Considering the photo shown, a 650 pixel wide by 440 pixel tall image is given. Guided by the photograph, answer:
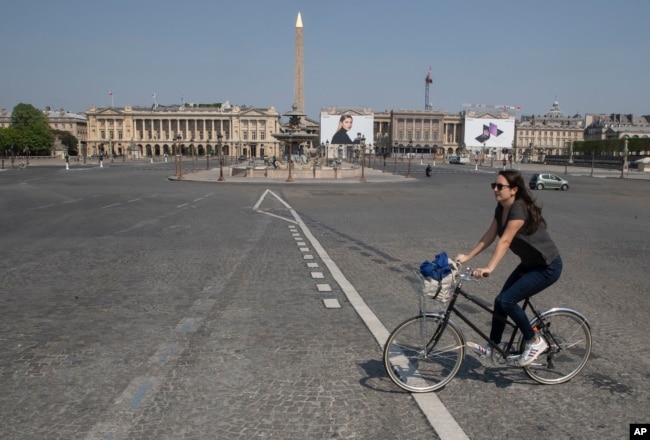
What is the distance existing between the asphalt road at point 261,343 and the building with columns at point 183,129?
161 m

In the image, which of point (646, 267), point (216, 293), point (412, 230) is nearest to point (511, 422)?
point (216, 293)

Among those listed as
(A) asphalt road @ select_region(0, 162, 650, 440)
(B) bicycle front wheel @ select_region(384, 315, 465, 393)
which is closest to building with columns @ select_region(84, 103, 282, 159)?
(A) asphalt road @ select_region(0, 162, 650, 440)

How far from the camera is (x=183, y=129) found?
572ft

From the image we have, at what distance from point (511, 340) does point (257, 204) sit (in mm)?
19811

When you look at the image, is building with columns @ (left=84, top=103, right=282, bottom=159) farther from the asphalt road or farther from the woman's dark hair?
the woman's dark hair

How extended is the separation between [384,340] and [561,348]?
5.70 feet

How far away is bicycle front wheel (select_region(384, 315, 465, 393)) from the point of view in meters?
4.61

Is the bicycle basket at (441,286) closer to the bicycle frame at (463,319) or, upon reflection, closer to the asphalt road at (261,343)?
the bicycle frame at (463,319)

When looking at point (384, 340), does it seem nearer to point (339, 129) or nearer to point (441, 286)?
point (441, 286)

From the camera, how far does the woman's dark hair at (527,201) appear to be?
449 centimetres

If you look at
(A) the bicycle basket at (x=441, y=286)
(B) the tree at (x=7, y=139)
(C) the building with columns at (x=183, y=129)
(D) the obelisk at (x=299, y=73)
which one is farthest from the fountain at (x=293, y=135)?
(C) the building with columns at (x=183, y=129)

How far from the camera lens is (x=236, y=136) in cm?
17375

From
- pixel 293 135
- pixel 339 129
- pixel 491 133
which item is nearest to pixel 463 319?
pixel 293 135

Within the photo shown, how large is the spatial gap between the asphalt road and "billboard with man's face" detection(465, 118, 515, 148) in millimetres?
167960
